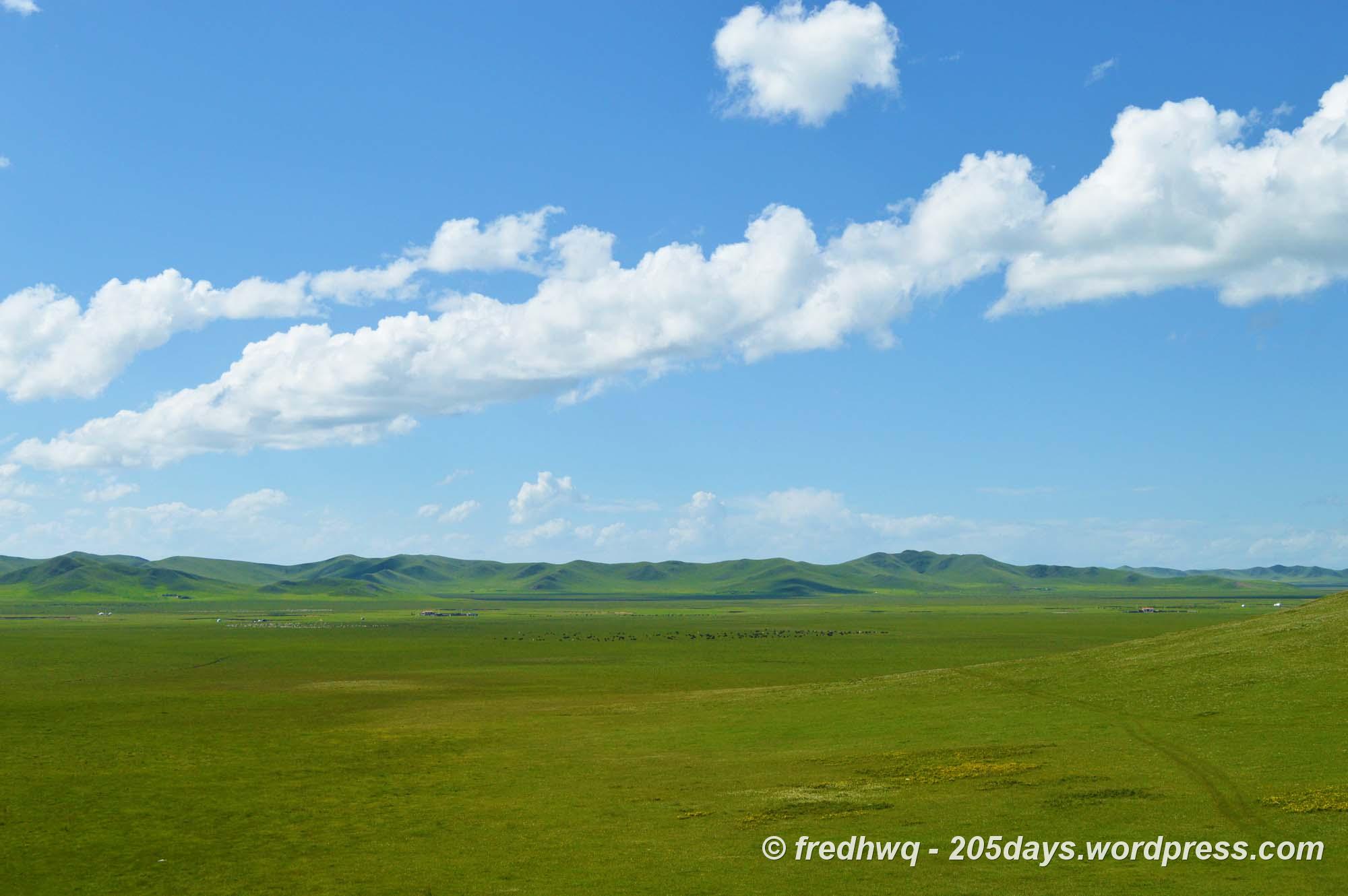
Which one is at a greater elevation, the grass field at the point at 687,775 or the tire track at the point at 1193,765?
the tire track at the point at 1193,765

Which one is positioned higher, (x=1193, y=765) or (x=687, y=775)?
(x=1193, y=765)

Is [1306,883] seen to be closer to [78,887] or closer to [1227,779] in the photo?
[1227,779]

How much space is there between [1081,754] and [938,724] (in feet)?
32.3

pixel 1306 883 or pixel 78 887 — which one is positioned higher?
pixel 1306 883

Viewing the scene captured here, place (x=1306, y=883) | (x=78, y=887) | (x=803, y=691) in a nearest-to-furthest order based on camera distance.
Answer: (x=1306, y=883), (x=78, y=887), (x=803, y=691)

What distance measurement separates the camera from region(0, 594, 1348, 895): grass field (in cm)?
2850

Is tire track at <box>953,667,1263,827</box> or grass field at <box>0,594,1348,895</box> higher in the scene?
tire track at <box>953,667,1263,827</box>

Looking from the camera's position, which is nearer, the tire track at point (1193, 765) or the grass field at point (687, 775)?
the grass field at point (687, 775)

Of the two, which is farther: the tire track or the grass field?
the tire track

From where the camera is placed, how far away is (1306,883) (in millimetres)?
24234

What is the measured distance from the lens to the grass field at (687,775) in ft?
93.5

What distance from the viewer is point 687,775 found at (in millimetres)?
41469

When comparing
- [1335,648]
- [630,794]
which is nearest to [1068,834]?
[630,794]

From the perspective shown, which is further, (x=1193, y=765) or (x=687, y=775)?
(x=687, y=775)
